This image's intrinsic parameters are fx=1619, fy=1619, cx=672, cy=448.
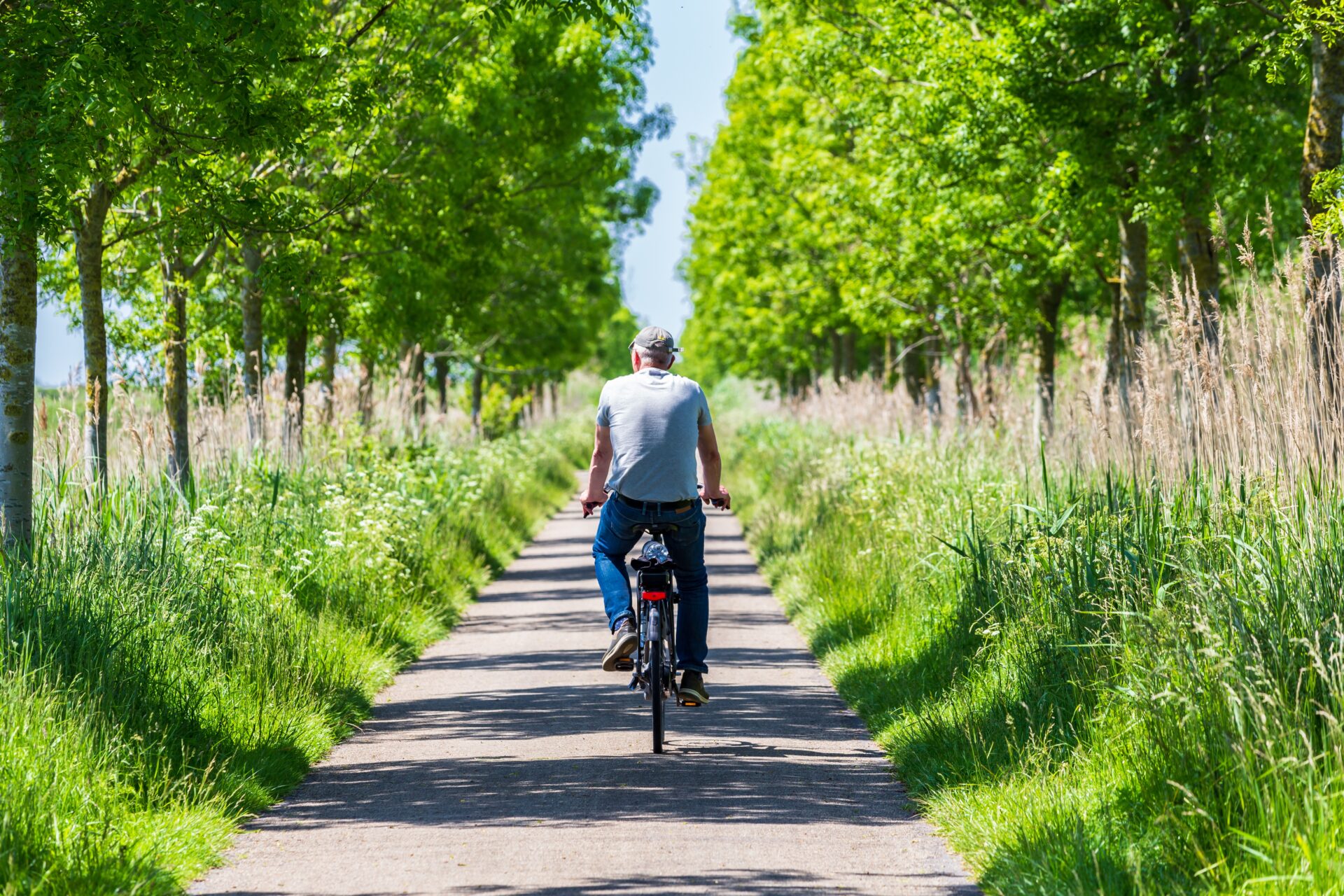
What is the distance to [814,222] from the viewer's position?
31859 millimetres

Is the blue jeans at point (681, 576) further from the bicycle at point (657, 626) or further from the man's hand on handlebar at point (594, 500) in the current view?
the man's hand on handlebar at point (594, 500)

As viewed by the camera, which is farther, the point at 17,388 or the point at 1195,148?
the point at 1195,148

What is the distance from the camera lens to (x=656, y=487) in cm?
837

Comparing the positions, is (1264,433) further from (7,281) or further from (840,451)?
(840,451)

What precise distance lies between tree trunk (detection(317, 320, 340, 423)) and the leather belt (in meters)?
10.4

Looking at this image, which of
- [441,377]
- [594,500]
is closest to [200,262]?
[594,500]

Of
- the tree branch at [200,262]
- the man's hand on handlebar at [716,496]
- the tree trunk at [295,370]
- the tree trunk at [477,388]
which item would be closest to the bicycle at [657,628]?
Answer: the man's hand on handlebar at [716,496]

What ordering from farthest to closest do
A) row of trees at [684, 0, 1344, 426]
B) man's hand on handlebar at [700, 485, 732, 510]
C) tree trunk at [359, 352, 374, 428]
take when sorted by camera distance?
tree trunk at [359, 352, 374, 428] < row of trees at [684, 0, 1344, 426] < man's hand on handlebar at [700, 485, 732, 510]

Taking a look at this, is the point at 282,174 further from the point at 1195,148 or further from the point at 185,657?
the point at 185,657

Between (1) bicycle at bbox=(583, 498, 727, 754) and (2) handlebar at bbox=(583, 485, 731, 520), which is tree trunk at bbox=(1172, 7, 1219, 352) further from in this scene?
(1) bicycle at bbox=(583, 498, 727, 754)

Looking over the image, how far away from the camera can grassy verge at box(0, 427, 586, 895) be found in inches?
225

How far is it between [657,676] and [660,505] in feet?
2.98

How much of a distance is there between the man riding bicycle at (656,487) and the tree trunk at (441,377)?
24989 millimetres

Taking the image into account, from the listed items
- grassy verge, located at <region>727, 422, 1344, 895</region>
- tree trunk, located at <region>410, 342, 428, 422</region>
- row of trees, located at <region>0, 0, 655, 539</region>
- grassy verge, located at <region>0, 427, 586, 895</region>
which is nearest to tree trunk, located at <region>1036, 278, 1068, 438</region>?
row of trees, located at <region>0, 0, 655, 539</region>
